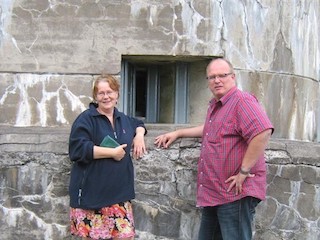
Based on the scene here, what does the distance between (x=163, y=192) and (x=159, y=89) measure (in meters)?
2.31

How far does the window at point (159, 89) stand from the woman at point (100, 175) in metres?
2.61

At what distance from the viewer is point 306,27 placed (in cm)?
711

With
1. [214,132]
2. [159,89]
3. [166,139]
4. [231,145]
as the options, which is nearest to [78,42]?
[159,89]

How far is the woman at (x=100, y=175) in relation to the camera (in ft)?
12.0

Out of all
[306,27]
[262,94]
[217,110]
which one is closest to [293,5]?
[306,27]

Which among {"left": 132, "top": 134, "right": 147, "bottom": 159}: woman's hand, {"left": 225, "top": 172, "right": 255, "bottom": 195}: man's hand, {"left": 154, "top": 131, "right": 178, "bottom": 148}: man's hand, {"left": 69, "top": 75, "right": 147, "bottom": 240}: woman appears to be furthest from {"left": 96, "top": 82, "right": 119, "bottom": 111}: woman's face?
{"left": 225, "top": 172, "right": 255, "bottom": 195}: man's hand

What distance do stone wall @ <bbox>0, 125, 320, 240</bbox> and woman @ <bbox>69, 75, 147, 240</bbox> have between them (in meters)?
0.69

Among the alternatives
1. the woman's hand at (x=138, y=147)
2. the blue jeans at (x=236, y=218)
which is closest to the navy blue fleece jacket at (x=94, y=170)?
the woman's hand at (x=138, y=147)

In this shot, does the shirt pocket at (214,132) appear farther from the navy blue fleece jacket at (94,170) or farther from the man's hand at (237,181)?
the navy blue fleece jacket at (94,170)

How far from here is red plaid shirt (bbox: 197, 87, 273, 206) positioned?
3.46m

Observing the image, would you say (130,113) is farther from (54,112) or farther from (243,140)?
(243,140)

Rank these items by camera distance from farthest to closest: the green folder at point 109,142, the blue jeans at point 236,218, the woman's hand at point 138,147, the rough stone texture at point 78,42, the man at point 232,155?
the rough stone texture at point 78,42
the woman's hand at point 138,147
the green folder at point 109,142
the blue jeans at point 236,218
the man at point 232,155

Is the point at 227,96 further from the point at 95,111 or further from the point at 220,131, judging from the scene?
the point at 95,111

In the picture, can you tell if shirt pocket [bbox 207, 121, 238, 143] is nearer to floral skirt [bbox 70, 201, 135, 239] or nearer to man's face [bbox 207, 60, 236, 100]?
man's face [bbox 207, 60, 236, 100]
